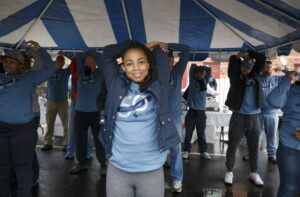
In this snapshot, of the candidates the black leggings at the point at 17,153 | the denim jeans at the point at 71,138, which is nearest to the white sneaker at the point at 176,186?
the black leggings at the point at 17,153

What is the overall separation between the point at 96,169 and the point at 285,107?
10.4 ft

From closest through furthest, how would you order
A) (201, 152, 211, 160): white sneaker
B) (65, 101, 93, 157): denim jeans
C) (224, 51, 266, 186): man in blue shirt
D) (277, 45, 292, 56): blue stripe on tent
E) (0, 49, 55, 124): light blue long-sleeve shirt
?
(0, 49, 55, 124): light blue long-sleeve shirt → (224, 51, 266, 186): man in blue shirt → (277, 45, 292, 56): blue stripe on tent → (65, 101, 93, 157): denim jeans → (201, 152, 211, 160): white sneaker

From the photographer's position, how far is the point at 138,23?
4289mm

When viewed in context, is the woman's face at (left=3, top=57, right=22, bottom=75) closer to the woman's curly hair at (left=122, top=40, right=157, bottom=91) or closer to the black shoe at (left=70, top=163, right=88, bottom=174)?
the woman's curly hair at (left=122, top=40, right=157, bottom=91)

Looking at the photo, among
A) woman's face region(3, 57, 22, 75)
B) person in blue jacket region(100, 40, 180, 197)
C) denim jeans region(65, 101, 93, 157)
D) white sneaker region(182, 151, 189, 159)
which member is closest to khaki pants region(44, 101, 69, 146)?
denim jeans region(65, 101, 93, 157)

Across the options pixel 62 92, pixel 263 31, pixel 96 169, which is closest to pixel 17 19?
pixel 62 92

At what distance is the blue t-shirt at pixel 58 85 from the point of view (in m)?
5.63

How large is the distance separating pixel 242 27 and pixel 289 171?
2136 mm

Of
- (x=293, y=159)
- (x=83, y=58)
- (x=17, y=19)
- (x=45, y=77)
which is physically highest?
(x=17, y=19)

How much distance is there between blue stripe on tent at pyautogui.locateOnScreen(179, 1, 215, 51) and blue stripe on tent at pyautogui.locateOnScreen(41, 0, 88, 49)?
1571 mm

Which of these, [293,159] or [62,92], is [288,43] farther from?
[62,92]

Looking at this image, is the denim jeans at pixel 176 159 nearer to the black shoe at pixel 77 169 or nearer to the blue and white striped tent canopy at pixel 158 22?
the blue and white striped tent canopy at pixel 158 22

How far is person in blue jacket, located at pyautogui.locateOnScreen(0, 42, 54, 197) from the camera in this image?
105 inches

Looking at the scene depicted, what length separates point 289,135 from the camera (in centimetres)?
255
